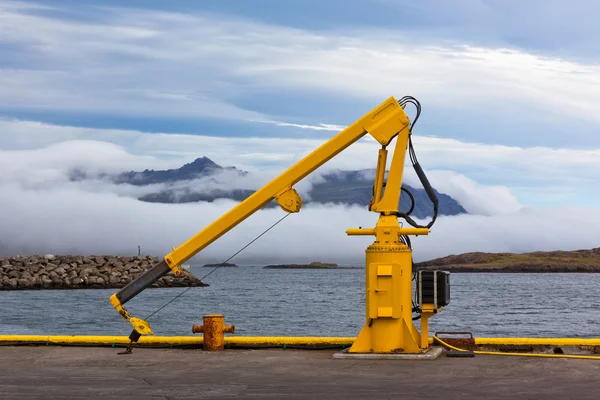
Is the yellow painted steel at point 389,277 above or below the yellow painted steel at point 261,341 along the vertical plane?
above

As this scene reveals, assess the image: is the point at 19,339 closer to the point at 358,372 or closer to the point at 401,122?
the point at 358,372

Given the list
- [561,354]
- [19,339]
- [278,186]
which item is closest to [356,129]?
[278,186]

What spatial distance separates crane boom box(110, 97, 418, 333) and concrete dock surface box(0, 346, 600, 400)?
1444 millimetres

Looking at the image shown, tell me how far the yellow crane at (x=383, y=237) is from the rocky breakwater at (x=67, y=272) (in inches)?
3750

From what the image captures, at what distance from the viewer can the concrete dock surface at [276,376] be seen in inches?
404

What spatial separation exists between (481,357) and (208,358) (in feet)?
14.5

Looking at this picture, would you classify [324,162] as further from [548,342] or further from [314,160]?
[548,342]

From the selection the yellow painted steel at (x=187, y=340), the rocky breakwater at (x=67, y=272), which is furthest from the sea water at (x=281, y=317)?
the yellow painted steel at (x=187, y=340)

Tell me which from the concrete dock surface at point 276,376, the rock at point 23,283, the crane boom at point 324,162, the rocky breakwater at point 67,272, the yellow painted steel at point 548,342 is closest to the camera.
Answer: the concrete dock surface at point 276,376

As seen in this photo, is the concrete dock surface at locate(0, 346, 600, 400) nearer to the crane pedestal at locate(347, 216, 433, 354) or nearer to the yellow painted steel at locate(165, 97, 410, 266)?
the crane pedestal at locate(347, 216, 433, 354)

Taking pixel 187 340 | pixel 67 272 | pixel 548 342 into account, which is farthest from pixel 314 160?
pixel 67 272

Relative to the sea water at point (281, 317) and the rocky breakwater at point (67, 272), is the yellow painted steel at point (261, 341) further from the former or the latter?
the rocky breakwater at point (67, 272)

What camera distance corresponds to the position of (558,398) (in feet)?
32.3

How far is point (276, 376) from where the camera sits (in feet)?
38.0
